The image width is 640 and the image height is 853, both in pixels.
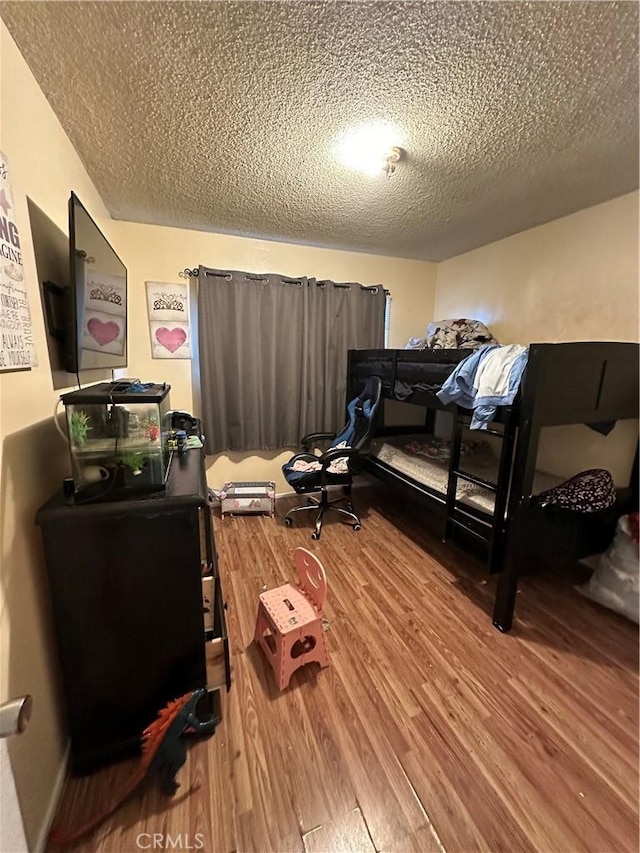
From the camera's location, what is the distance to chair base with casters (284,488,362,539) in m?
2.80

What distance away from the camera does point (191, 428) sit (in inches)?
89.7

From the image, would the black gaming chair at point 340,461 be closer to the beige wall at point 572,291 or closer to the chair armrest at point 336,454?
the chair armrest at point 336,454

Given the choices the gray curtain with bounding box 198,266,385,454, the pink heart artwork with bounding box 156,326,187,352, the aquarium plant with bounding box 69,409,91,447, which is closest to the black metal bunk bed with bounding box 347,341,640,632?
the gray curtain with bounding box 198,266,385,454

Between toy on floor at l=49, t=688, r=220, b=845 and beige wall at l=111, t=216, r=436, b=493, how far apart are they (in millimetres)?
2099

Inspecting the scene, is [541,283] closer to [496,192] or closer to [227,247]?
[496,192]

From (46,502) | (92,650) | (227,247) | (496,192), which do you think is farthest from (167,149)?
(92,650)

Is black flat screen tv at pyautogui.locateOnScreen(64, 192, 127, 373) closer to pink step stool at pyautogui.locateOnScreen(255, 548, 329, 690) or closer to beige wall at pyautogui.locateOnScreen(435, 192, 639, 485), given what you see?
Answer: pink step stool at pyautogui.locateOnScreen(255, 548, 329, 690)

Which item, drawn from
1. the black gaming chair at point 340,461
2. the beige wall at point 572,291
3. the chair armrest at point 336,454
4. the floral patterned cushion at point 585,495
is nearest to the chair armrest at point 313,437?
the black gaming chair at point 340,461

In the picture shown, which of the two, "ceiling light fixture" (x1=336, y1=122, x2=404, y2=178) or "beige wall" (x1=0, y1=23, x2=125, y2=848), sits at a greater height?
"ceiling light fixture" (x1=336, y1=122, x2=404, y2=178)

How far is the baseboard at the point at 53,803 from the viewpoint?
0.94 meters

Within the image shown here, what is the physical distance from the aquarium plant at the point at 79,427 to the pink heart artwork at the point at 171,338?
6.23 ft

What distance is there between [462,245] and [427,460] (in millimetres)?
1985

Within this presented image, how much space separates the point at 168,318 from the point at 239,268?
0.76 meters

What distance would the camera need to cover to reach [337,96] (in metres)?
1.26
